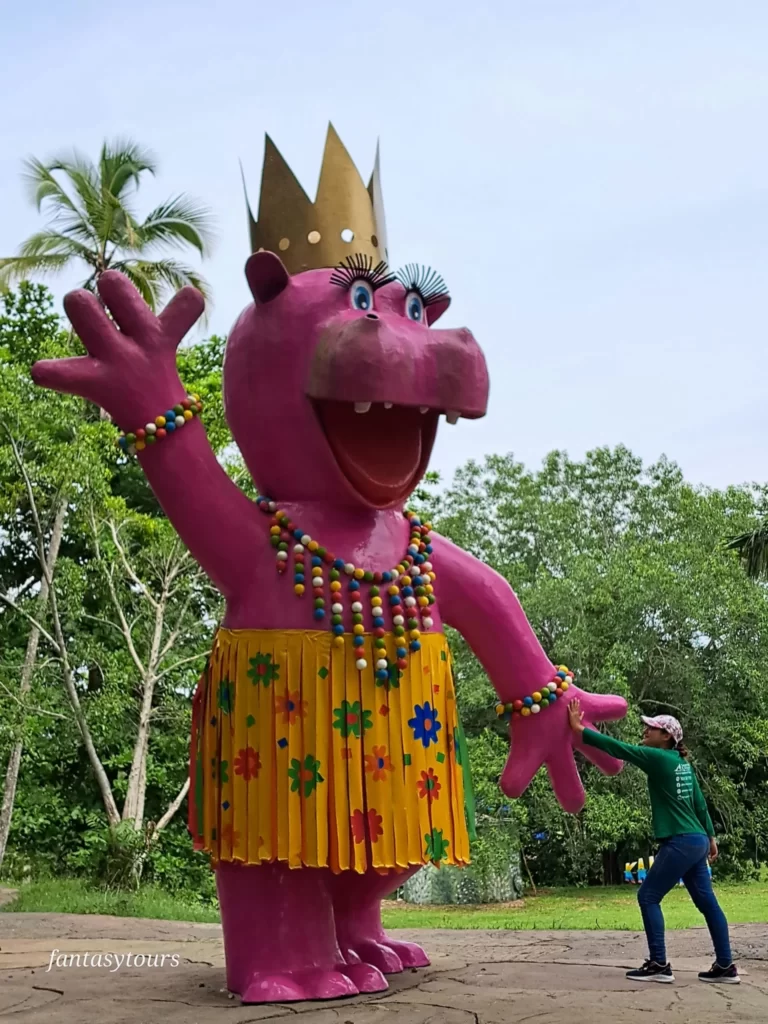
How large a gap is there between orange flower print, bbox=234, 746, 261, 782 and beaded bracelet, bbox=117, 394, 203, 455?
→ 3.33 feet

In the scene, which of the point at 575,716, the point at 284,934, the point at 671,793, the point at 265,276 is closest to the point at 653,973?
the point at 671,793

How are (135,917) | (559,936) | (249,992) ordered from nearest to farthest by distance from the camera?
(249,992), (559,936), (135,917)

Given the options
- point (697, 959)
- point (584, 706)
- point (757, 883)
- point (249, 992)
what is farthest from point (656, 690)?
point (249, 992)

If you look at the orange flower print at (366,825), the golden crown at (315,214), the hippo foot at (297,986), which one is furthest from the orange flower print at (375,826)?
the golden crown at (315,214)

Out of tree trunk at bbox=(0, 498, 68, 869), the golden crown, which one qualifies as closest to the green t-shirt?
the golden crown

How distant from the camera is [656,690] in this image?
15094 mm

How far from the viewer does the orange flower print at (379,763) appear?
3.36m

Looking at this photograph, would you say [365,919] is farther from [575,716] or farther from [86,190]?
[86,190]

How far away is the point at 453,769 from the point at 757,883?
1250 cm

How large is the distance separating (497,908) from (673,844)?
9064mm

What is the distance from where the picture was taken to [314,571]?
3.49 m

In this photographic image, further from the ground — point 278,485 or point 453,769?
point 278,485

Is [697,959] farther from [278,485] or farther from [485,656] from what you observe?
[278,485]

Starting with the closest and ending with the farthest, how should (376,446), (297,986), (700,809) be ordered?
(297,986), (376,446), (700,809)
